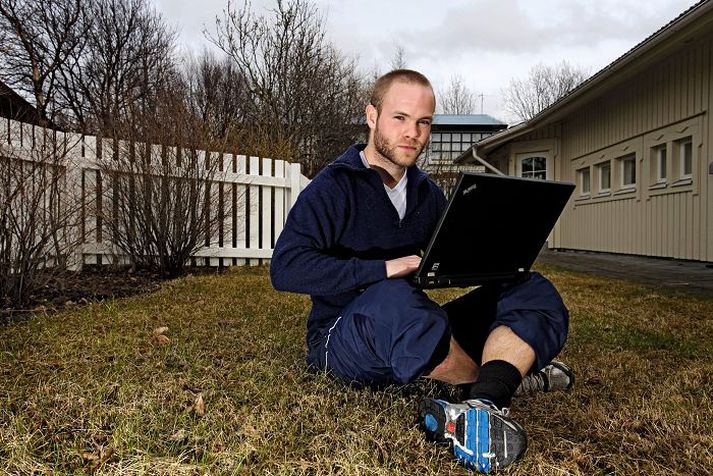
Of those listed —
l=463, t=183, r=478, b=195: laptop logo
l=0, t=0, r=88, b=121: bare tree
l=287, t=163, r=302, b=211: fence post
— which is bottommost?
l=463, t=183, r=478, b=195: laptop logo

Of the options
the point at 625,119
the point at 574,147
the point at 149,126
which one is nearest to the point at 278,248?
the point at 149,126

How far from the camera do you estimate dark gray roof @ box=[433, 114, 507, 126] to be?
4414 centimetres

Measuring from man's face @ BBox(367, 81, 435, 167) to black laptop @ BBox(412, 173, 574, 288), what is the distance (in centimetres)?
42

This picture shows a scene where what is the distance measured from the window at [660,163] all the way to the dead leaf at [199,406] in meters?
9.04

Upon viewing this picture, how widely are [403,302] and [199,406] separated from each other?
0.81 metres

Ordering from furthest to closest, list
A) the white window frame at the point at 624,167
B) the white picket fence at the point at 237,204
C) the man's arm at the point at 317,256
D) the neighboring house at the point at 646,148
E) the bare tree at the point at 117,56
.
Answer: the bare tree at the point at 117,56 → the white window frame at the point at 624,167 → the neighboring house at the point at 646,148 → the white picket fence at the point at 237,204 → the man's arm at the point at 317,256

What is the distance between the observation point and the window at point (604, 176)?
37.5ft

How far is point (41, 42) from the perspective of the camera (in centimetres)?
2242

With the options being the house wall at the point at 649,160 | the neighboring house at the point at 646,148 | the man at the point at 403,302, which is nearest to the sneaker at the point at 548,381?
the man at the point at 403,302

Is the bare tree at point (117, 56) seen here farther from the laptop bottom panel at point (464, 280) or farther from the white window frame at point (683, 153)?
the laptop bottom panel at point (464, 280)

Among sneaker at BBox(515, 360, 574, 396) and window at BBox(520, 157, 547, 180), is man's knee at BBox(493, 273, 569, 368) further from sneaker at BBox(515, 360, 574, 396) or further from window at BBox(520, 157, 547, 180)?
window at BBox(520, 157, 547, 180)

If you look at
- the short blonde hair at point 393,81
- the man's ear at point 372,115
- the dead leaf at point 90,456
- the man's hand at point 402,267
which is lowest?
the dead leaf at point 90,456

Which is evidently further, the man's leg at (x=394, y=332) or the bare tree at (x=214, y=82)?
the bare tree at (x=214, y=82)

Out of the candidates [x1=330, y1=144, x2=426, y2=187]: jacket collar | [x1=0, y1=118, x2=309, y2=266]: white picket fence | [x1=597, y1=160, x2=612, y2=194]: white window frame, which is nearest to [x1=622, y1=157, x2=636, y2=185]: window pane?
[x1=597, y1=160, x2=612, y2=194]: white window frame
